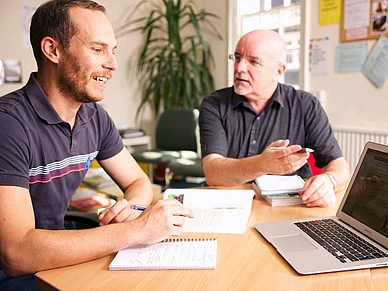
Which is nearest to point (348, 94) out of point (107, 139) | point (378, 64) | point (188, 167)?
point (378, 64)

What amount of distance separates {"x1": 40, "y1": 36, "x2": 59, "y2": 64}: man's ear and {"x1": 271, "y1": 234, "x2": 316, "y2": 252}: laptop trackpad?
0.88 meters

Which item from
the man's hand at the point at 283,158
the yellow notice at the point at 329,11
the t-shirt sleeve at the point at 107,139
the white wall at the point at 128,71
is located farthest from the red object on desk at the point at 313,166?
the white wall at the point at 128,71

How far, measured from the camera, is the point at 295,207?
142 cm

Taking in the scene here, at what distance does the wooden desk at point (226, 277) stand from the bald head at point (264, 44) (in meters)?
1.18

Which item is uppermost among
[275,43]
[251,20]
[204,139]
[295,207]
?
[251,20]

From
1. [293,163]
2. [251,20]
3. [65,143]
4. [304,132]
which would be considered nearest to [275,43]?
[304,132]

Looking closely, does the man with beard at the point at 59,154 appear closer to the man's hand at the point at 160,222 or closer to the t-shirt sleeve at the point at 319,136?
the man's hand at the point at 160,222

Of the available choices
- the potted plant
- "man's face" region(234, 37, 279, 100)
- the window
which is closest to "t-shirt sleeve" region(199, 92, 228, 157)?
"man's face" region(234, 37, 279, 100)

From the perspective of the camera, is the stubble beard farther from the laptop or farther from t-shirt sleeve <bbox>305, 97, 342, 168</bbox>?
t-shirt sleeve <bbox>305, 97, 342, 168</bbox>

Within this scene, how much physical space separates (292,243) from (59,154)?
2.52ft

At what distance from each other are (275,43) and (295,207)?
0.92 metres

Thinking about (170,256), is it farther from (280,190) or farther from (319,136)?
Answer: (319,136)

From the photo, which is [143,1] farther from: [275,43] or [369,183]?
[369,183]

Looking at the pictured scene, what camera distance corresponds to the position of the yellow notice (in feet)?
10.5
